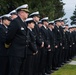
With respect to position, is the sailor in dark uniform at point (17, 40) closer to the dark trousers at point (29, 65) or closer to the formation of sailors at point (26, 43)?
the formation of sailors at point (26, 43)

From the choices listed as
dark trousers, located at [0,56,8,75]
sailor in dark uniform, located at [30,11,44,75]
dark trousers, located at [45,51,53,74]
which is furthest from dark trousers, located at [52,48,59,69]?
dark trousers, located at [0,56,8,75]

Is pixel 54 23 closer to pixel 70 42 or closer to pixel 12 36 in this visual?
pixel 70 42

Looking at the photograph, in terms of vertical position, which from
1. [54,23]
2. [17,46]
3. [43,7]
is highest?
[43,7]

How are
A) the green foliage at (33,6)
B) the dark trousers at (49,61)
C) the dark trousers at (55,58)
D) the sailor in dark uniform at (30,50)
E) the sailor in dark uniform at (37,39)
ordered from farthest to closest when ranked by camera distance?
1. the green foliage at (33,6)
2. the dark trousers at (55,58)
3. the dark trousers at (49,61)
4. the sailor in dark uniform at (37,39)
5. the sailor in dark uniform at (30,50)

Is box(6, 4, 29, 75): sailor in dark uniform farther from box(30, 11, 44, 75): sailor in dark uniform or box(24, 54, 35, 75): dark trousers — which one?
box(30, 11, 44, 75): sailor in dark uniform

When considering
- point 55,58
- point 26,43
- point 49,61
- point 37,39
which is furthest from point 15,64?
point 55,58

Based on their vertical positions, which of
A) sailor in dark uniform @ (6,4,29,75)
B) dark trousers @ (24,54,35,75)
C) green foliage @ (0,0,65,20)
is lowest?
dark trousers @ (24,54,35,75)

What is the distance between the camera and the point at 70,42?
726 inches

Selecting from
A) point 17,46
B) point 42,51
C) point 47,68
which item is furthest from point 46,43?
point 17,46

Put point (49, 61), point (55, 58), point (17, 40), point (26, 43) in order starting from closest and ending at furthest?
point (17, 40), point (26, 43), point (49, 61), point (55, 58)

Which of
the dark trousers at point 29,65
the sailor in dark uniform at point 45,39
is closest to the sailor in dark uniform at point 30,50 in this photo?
the dark trousers at point 29,65

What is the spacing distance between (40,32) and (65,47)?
4950mm

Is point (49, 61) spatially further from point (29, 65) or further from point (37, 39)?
point (29, 65)

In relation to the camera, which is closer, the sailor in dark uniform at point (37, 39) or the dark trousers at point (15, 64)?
the dark trousers at point (15, 64)
